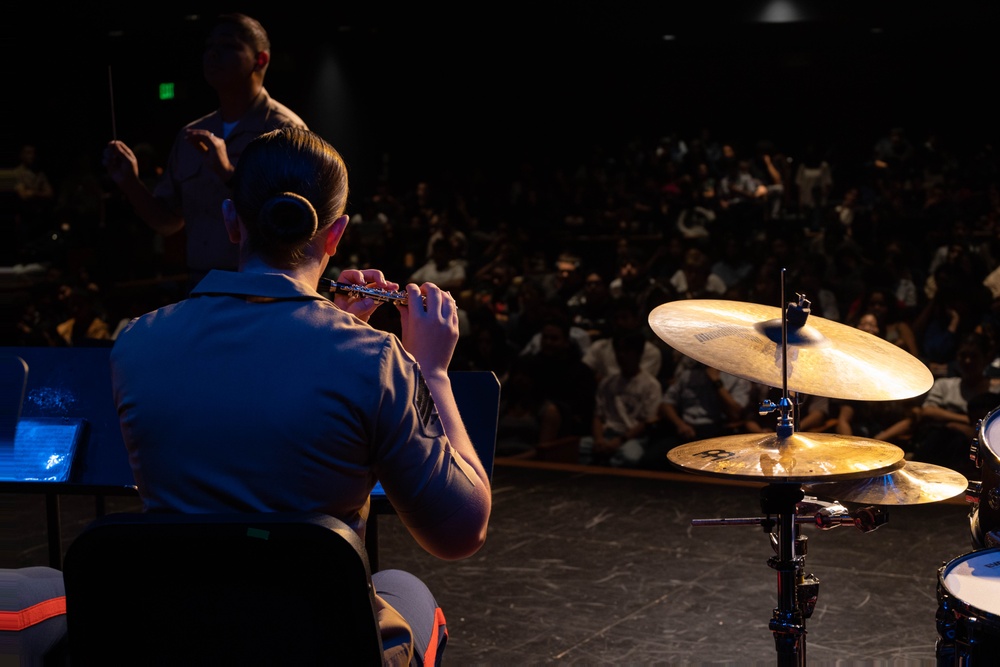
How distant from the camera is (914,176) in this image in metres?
11.1

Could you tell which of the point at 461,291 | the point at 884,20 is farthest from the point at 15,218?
the point at 884,20

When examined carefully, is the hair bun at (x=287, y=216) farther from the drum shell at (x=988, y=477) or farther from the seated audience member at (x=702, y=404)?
the seated audience member at (x=702, y=404)

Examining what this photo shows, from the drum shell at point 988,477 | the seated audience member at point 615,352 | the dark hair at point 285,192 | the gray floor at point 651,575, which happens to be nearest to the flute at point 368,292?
the dark hair at point 285,192

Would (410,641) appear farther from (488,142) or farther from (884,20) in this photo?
(488,142)

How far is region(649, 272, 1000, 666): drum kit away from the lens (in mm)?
1898

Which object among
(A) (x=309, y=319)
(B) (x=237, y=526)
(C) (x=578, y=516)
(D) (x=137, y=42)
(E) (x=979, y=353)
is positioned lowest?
(C) (x=578, y=516)

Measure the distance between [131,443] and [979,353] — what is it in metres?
4.65

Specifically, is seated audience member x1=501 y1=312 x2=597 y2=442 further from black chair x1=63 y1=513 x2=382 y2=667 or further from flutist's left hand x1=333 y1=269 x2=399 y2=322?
black chair x1=63 y1=513 x2=382 y2=667

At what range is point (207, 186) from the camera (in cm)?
322

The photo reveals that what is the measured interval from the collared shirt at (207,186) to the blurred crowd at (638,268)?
1.43 metres

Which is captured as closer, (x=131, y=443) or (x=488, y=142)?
(x=131, y=443)

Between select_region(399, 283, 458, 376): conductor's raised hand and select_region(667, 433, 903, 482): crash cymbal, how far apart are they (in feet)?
2.17

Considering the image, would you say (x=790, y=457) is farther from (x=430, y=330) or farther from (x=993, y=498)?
(x=430, y=330)

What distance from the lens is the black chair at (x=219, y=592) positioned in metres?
1.12
